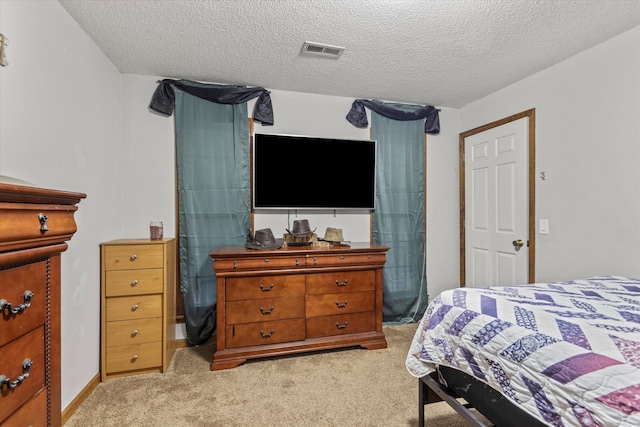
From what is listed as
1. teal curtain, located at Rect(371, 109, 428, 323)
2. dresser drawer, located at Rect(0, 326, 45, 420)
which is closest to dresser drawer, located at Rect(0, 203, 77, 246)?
dresser drawer, located at Rect(0, 326, 45, 420)

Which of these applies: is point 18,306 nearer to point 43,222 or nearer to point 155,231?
point 43,222

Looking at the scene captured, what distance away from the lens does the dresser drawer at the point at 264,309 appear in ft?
8.34

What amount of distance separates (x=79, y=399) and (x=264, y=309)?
1273 millimetres

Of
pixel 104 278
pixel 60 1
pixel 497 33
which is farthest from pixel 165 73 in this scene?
pixel 497 33

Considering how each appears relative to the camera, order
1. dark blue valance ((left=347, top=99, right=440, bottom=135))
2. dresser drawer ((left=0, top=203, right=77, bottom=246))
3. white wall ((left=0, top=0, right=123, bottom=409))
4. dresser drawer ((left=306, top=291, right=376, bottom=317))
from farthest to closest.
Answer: dark blue valance ((left=347, top=99, right=440, bottom=135)) < dresser drawer ((left=306, top=291, right=376, bottom=317)) < white wall ((left=0, top=0, right=123, bottom=409)) < dresser drawer ((left=0, top=203, right=77, bottom=246))

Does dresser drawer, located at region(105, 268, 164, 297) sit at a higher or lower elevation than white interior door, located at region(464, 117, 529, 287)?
lower

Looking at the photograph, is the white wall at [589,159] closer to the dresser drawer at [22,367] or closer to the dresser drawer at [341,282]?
the dresser drawer at [341,282]

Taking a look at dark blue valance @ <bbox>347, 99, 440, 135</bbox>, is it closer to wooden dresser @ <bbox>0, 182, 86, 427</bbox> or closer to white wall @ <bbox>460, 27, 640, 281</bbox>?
white wall @ <bbox>460, 27, 640, 281</bbox>

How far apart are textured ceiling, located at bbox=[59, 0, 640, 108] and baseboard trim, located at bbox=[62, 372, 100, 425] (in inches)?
93.4

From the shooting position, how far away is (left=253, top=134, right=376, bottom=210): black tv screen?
308 cm

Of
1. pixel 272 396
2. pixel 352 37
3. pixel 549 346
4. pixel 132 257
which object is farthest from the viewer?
pixel 132 257

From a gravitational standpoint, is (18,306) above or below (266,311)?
above

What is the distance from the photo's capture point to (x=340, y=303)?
278 cm

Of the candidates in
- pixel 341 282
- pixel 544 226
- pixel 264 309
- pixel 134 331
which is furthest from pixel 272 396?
pixel 544 226
